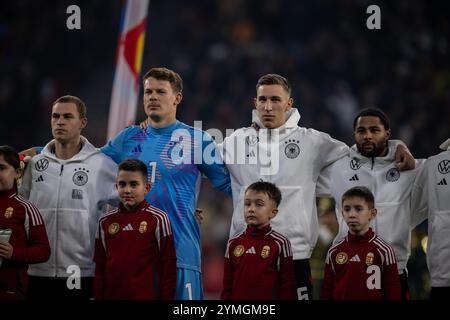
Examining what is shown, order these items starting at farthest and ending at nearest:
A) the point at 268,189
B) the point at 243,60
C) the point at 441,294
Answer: the point at 243,60, the point at 441,294, the point at 268,189

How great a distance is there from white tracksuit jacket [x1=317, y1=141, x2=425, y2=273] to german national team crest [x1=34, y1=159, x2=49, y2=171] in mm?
1945

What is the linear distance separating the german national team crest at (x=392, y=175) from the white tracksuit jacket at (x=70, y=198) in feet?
6.33

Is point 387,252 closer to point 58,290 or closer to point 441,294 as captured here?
point 441,294

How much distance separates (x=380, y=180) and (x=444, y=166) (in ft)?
1.48

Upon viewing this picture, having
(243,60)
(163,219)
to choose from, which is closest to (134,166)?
(163,219)

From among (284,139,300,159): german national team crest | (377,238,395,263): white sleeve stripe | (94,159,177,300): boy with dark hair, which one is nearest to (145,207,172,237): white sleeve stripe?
(94,159,177,300): boy with dark hair

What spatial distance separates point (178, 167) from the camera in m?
5.91

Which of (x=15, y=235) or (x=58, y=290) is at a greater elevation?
(x=15, y=235)

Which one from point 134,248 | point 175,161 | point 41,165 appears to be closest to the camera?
point 134,248

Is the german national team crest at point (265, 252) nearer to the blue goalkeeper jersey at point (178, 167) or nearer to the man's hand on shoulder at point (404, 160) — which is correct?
the blue goalkeeper jersey at point (178, 167)

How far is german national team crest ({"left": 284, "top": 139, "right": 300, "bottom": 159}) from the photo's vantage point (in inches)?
236

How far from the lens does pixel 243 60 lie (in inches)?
583

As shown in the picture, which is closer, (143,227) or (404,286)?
(143,227)

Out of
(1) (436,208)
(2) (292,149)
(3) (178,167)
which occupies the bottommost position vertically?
(1) (436,208)
